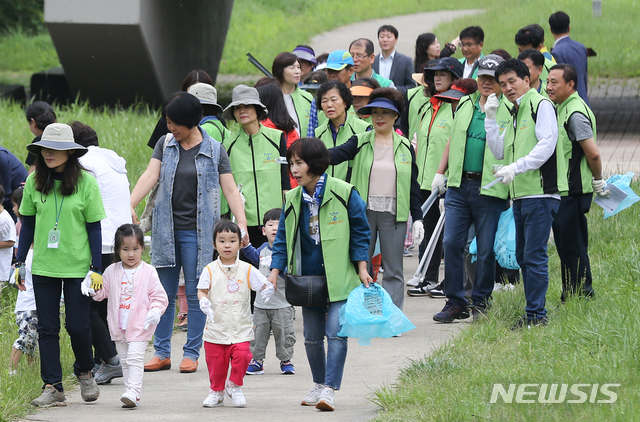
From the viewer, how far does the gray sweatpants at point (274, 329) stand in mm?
6789

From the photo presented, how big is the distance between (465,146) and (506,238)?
0.86m

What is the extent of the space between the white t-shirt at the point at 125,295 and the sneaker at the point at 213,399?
72 centimetres

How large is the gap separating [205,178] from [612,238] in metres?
5.12

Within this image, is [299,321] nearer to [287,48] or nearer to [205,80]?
[205,80]

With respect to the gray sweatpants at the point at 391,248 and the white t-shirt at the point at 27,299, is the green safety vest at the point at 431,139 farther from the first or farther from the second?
the white t-shirt at the point at 27,299

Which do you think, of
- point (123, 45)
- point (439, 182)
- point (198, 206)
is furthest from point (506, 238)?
point (123, 45)

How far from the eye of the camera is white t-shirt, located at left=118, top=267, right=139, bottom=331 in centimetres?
600

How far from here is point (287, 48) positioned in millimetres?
27812

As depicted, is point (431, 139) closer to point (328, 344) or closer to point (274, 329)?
point (274, 329)

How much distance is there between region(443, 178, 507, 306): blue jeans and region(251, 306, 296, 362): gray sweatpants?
66.9 inches

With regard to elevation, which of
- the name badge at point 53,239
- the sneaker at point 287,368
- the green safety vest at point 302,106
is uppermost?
the green safety vest at point 302,106

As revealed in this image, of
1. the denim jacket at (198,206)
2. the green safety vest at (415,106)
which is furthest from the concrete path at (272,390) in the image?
the green safety vest at (415,106)

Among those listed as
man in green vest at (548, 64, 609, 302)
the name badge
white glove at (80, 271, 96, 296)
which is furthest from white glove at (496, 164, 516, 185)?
the name badge

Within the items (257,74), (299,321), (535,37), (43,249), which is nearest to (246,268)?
(43,249)
